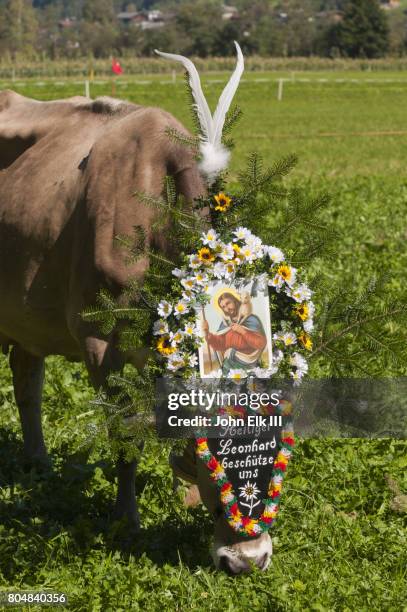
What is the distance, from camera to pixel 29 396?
5879 millimetres

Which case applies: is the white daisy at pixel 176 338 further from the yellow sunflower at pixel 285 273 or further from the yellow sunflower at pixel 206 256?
the yellow sunflower at pixel 285 273

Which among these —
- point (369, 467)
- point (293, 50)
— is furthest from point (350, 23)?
point (369, 467)

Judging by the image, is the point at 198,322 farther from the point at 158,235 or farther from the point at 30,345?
the point at 30,345

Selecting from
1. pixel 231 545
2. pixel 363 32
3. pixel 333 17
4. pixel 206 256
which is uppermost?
pixel 333 17

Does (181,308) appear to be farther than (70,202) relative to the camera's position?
No

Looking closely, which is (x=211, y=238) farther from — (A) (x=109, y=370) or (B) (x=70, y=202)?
(B) (x=70, y=202)

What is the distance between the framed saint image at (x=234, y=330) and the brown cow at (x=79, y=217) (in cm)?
47

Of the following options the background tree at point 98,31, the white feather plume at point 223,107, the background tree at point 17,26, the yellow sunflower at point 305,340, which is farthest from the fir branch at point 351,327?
the background tree at point 17,26

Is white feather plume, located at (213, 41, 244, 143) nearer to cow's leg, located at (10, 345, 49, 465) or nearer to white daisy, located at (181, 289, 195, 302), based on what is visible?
white daisy, located at (181, 289, 195, 302)

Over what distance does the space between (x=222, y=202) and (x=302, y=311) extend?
0.55m

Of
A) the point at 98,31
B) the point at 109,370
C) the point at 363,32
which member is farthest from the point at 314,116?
the point at 98,31

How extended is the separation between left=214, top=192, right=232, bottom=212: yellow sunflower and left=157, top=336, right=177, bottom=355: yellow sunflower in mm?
569

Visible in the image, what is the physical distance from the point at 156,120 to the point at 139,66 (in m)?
60.8

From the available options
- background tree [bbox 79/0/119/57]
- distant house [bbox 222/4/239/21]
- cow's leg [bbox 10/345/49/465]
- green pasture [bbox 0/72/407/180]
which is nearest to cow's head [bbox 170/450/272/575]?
cow's leg [bbox 10/345/49/465]
